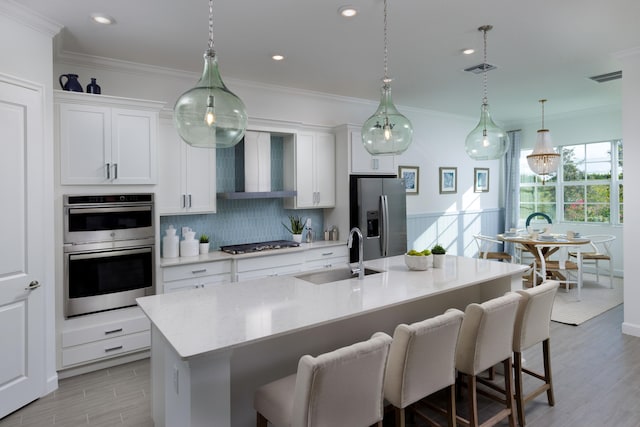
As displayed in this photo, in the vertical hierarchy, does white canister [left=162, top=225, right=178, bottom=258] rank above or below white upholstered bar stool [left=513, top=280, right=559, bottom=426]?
above

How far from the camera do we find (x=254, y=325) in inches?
74.9

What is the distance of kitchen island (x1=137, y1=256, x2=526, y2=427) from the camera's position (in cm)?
173

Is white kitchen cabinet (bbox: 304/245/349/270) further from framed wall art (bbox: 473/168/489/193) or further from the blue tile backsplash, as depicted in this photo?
framed wall art (bbox: 473/168/489/193)

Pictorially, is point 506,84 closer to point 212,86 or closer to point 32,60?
point 212,86

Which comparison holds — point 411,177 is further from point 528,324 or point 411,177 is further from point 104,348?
point 104,348

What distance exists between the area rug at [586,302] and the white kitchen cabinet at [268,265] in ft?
10.1

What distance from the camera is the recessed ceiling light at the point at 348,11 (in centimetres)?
297

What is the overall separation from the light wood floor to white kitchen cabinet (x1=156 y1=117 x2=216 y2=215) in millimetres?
1561

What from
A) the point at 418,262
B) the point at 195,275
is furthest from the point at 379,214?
the point at 195,275

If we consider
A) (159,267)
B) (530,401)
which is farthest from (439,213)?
(159,267)

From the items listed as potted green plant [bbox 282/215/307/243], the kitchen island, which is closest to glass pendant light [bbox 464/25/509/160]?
the kitchen island

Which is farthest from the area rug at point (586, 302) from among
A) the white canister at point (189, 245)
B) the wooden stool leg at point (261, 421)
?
the white canister at point (189, 245)

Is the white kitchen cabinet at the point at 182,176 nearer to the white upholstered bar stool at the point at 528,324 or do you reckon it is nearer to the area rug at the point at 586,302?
the white upholstered bar stool at the point at 528,324

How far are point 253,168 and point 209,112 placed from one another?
8.69 ft
